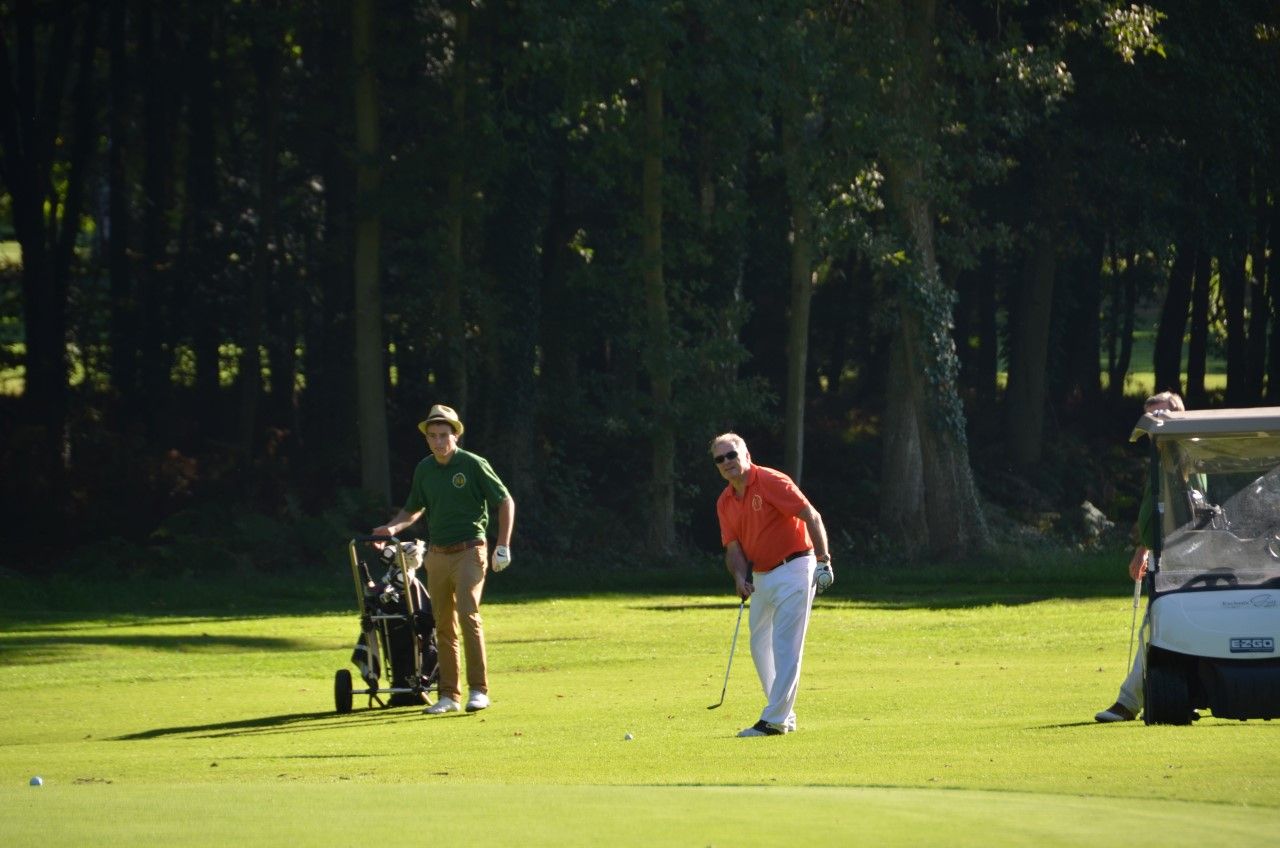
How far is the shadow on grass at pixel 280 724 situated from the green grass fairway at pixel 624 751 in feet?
0.17

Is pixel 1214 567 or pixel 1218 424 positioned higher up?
pixel 1218 424

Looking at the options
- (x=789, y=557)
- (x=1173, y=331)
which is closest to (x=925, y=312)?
(x=1173, y=331)

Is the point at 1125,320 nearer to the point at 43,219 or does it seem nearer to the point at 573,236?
the point at 573,236

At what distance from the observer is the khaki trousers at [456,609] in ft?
47.4

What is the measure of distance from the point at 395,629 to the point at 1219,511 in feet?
20.1

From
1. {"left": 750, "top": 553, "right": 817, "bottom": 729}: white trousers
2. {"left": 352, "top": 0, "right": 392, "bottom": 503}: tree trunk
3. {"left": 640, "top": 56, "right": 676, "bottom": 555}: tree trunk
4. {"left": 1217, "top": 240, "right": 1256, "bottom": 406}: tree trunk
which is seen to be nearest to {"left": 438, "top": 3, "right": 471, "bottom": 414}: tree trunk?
{"left": 352, "top": 0, "right": 392, "bottom": 503}: tree trunk

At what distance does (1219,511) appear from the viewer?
480 inches

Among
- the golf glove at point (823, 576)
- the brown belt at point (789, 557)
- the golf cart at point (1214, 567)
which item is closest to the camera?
the golf cart at point (1214, 567)

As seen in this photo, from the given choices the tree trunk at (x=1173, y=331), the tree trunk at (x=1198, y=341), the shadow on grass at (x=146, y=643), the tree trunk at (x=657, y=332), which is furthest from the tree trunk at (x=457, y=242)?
the tree trunk at (x=1198, y=341)

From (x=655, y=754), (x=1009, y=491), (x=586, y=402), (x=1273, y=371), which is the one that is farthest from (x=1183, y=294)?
(x=655, y=754)

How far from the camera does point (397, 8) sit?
119 ft

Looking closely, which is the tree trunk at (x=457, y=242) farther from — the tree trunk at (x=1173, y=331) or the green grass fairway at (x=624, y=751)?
the tree trunk at (x=1173, y=331)

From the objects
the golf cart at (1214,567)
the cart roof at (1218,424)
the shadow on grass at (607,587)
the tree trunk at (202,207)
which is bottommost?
the shadow on grass at (607,587)

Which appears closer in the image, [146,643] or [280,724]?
[280,724]
